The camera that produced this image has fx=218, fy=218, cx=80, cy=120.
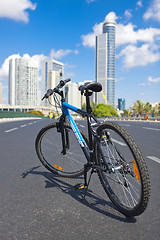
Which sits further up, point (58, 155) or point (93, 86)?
point (93, 86)

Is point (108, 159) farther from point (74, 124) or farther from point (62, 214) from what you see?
point (74, 124)

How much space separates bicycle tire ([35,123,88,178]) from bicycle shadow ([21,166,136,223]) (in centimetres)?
13

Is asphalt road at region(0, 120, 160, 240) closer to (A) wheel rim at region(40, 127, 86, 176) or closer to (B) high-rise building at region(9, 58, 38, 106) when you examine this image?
(A) wheel rim at region(40, 127, 86, 176)

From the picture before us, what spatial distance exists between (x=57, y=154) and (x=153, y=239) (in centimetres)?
224

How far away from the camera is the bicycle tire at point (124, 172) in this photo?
1920 mm

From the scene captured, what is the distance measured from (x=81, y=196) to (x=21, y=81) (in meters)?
201

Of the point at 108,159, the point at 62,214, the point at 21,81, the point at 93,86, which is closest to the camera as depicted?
the point at 62,214

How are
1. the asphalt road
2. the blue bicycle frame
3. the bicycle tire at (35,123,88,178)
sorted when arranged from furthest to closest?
the bicycle tire at (35,123,88,178) < the blue bicycle frame < the asphalt road

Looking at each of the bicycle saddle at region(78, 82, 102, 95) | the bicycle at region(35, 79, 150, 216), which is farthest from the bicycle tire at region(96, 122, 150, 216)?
the bicycle saddle at region(78, 82, 102, 95)

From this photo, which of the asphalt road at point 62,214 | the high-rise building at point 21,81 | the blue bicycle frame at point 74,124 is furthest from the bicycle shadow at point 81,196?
the high-rise building at point 21,81

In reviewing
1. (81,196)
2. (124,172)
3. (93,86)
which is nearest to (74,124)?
(93,86)

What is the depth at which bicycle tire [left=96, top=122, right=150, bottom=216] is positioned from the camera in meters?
1.92

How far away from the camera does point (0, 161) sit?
4590mm

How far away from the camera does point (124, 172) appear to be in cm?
221
